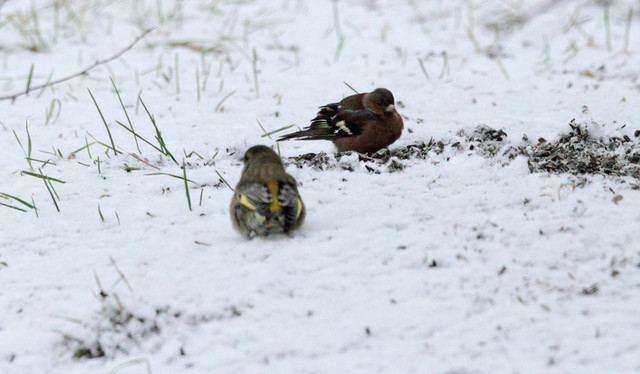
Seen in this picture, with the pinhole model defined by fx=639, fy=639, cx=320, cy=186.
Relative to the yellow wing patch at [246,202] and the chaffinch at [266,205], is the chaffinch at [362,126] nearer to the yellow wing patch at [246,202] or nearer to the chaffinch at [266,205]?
the chaffinch at [266,205]

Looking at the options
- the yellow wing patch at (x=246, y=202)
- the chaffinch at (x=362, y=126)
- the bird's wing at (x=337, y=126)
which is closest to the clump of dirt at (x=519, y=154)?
the chaffinch at (x=362, y=126)

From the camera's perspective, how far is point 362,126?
4711mm

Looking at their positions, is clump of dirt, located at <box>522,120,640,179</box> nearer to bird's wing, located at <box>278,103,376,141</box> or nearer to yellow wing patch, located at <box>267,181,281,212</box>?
bird's wing, located at <box>278,103,376,141</box>

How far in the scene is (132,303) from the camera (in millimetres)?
2918

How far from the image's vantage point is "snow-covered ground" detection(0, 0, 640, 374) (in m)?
2.61

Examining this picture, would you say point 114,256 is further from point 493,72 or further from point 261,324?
point 493,72

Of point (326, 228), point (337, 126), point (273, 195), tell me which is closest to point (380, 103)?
point (337, 126)

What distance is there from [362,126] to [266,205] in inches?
63.7

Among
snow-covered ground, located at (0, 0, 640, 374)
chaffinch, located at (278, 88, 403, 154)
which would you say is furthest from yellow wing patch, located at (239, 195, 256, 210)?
chaffinch, located at (278, 88, 403, 154)

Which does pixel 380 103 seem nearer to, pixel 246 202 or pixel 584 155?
pixel 584 155

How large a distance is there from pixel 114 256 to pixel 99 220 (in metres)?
0.54

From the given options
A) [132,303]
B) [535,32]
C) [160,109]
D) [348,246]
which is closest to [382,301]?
[348,246]

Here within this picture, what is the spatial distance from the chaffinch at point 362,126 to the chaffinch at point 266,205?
1251 millimetres

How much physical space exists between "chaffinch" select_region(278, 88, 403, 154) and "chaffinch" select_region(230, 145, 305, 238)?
1.25 m
